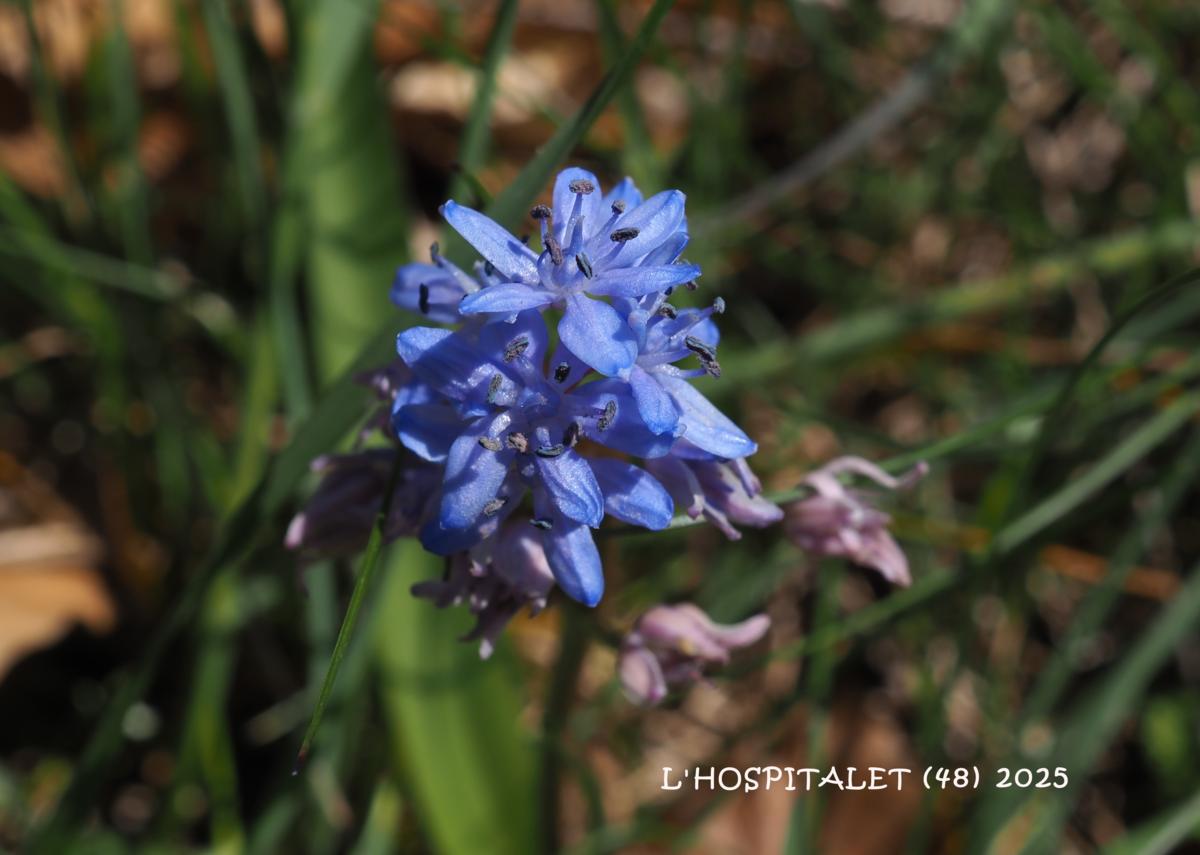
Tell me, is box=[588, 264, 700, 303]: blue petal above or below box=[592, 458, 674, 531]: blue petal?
above

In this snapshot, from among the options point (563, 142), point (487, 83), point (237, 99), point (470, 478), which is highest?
point (237, 99)

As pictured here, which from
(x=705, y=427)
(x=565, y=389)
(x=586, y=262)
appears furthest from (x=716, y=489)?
(x=586, y=262)

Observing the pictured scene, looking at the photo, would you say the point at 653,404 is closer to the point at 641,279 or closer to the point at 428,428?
the point at 641,279

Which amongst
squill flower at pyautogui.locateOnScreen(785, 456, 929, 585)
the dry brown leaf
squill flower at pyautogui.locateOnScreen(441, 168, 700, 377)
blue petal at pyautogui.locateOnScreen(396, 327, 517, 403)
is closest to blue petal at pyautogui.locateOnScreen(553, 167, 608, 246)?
squill flower at pyautogui.locateOnScreen(441, 168, 700, 377)

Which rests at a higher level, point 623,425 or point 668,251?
point 668,251

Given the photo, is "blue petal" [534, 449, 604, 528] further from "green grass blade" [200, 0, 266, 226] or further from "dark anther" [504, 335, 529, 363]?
"green grass blade" [200, 0, 266, 226]

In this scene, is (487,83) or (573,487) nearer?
(573,487)

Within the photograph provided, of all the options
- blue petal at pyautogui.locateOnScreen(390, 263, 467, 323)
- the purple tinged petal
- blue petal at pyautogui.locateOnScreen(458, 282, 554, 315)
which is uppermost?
blue petal at pyautogui.locateOnScreen(390, 263, 467, 323)

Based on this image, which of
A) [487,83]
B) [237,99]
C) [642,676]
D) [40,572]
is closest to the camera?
[642,676]
